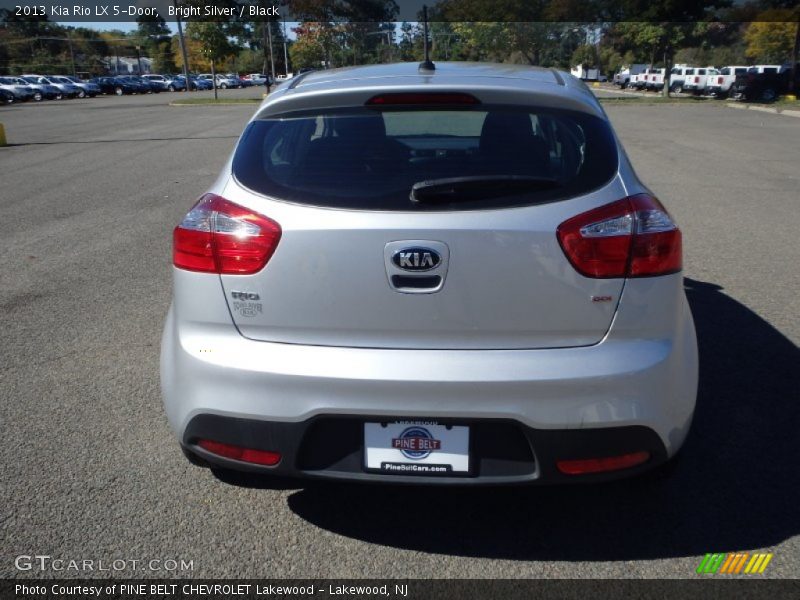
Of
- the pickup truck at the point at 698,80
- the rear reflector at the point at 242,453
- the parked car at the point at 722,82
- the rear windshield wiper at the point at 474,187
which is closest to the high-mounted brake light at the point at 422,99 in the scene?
the rear windshield wiper at the point at 474,187

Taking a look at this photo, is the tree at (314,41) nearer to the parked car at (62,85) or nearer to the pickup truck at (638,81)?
the parked car at (62,85)

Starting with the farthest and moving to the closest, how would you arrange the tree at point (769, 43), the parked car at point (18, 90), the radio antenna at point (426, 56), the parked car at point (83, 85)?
1. the tree at point (769, 43)
2. the parked car at point (83, 85)
3. the parked car at point (18, 90)
4. the radio antenna at point (426, 56)

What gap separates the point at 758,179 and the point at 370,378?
1142 centimetres

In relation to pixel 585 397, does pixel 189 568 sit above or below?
below

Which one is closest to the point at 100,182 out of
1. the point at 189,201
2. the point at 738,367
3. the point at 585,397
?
the point at 189,201

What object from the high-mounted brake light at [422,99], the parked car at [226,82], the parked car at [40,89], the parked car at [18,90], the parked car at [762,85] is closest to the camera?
the high-mounted brake light at [422,99]

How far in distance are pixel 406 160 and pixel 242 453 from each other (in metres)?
1.17

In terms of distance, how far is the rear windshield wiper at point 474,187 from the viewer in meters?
2.40

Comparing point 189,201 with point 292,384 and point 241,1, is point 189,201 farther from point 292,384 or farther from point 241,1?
point 241,1

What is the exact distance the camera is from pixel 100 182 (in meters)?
11.9

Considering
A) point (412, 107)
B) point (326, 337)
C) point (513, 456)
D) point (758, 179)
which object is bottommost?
point (758, 179)

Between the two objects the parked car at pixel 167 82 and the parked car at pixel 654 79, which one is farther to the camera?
the parked car at pixel 167 82

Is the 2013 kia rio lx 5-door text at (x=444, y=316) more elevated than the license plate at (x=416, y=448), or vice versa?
the 2013 kia rio lx 5-door text at (x=444, y=316)

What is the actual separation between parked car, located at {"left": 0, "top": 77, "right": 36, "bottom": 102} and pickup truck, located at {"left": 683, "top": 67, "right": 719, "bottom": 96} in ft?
150
